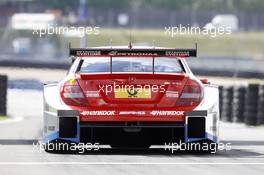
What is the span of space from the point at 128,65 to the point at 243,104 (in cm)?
1044

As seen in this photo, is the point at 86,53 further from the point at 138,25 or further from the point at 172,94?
the point at 138,25

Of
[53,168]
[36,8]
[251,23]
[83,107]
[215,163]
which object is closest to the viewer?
[53,168]

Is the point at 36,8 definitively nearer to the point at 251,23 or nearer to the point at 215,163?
the point at 251,23

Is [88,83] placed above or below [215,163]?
above

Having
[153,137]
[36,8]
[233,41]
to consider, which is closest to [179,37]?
[233,41]

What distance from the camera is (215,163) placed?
1150 centimetres

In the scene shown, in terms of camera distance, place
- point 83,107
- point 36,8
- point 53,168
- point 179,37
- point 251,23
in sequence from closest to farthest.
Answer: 1. point 53,168
2. point 83,107
3. point 179,37
4. point 251,23
5. point 36,8

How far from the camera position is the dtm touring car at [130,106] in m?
12.3

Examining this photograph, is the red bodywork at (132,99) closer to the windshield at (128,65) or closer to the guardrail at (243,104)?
the windshield at (128,65)

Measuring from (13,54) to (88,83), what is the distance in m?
51.1

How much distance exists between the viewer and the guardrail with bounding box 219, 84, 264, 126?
21.9m

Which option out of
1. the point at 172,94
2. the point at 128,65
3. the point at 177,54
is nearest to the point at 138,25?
the point at 128,65

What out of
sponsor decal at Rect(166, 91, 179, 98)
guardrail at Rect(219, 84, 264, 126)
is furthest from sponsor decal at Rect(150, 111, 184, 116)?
guardrail at Rect(219, 84, 264, 126)

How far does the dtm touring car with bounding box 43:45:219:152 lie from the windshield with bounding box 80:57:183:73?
0.33 ft
